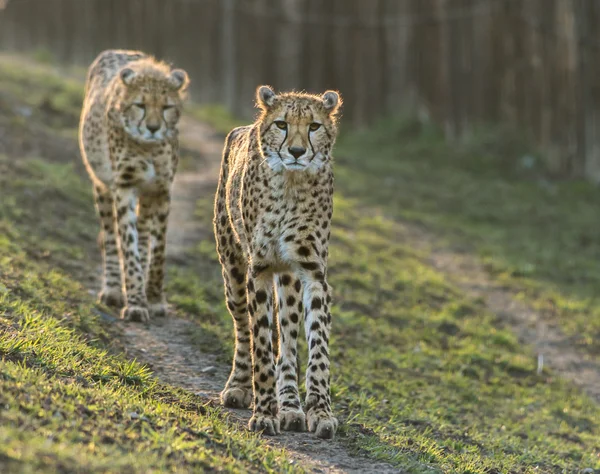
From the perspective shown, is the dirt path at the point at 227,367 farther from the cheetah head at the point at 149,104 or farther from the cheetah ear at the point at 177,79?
the cheetah ear at the point at 177,79

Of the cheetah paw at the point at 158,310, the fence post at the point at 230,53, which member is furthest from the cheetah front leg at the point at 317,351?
the fence post at the point at 230,53

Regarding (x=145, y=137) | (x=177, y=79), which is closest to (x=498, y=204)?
(x=177, y=79)

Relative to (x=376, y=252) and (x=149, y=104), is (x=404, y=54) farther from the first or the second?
(x=149, y=104)

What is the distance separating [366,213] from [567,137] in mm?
4253

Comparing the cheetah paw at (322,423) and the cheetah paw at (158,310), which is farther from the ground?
the cheetah paw at (158,310)

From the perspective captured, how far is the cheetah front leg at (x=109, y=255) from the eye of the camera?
7.95 metres

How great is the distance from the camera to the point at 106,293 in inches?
313

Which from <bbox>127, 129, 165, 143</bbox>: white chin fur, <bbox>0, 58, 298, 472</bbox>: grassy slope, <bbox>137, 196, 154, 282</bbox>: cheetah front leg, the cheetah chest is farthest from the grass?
<bbox>127, 129, 165, 143</bbox>: white chin fur

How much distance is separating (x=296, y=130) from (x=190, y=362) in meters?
2.01

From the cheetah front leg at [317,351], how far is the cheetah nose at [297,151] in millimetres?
624

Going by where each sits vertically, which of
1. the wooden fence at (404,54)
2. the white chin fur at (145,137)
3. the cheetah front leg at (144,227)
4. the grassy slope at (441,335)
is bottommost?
the grassy slope at (441,335)

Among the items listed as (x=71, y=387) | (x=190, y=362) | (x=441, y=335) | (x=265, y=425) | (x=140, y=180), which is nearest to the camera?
(x=71, y=387)

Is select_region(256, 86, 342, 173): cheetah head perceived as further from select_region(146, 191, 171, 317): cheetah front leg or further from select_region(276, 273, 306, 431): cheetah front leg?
select_region(146, 191, 171, 317): cheetah front leg

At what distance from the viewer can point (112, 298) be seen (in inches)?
312
